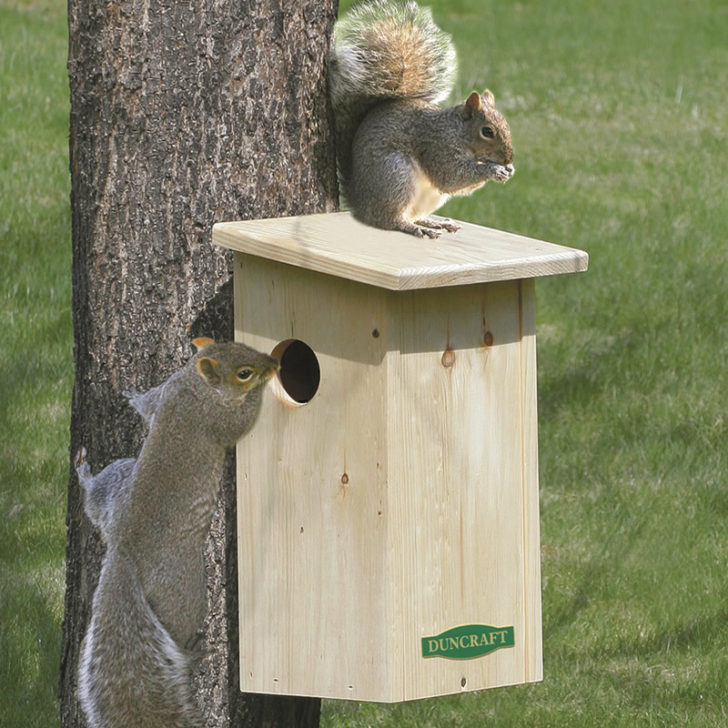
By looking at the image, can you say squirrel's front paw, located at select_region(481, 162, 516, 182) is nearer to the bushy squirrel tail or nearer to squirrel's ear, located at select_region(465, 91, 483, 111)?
squirrel's ear, located at select_region(465, 91, 483, 111)

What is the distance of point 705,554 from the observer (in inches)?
171

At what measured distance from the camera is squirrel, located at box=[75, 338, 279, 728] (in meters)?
2.61

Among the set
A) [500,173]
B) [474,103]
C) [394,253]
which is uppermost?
[474,103]

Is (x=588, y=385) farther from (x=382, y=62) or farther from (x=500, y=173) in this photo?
(x=382, y=62)

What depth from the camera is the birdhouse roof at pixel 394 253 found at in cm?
247

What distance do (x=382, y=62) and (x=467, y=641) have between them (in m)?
1.17

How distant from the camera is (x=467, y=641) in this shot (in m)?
2.76

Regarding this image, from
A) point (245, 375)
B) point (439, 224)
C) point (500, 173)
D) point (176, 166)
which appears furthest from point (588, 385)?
point (245, 375)

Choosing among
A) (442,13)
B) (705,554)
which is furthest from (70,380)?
(442,13)

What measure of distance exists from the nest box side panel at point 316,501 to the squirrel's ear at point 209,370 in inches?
8.4

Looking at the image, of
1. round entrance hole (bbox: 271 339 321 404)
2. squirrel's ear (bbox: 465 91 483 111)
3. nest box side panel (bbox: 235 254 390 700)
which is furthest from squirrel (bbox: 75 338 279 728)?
squirrel's ear (bbox: 465 91 483 111)

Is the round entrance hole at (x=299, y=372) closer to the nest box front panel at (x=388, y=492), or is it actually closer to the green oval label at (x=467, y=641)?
the nest box front panel at (x=388, y=492)

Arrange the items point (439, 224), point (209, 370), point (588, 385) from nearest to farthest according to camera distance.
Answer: point (209, 370)
point (439, 224)
point (588, 385)

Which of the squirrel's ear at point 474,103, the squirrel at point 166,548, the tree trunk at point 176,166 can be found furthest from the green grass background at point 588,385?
the squirrel's ear at point 474,103
